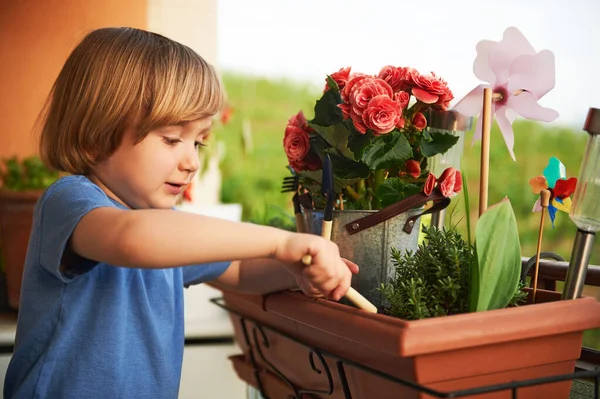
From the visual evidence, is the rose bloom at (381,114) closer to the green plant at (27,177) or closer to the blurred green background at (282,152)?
the green plant at (27,177)

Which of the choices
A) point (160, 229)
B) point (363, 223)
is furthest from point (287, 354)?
point (160, 229)

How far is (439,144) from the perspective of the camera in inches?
31.7

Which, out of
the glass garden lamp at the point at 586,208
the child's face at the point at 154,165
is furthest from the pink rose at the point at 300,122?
the glass garden lamp at the point at 586,208

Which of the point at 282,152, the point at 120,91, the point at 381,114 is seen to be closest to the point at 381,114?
the point at 381,114

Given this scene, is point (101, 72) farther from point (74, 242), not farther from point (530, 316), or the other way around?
point (530, 316)

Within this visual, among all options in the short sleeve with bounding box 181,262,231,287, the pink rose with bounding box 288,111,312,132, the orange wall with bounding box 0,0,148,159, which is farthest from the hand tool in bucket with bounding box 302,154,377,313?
the orange wall with bounding box 0,0,148,159

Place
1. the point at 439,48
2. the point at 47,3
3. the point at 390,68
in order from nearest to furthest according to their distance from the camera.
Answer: the point at 390,68 < the point at 47,3 < the point at 439,48

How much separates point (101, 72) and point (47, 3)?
45.6 inches

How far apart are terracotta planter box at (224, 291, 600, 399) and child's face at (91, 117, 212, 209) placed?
0.22 metres

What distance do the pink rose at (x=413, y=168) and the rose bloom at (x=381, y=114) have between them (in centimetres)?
8

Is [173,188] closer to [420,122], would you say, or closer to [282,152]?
[420,122]

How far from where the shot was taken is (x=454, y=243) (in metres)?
0.72

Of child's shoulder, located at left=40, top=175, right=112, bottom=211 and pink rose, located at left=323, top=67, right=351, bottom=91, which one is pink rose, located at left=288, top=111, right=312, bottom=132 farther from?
child's shoulder, located at left=40, top=175, right=112, bottom=211

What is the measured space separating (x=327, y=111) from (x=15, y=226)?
3.68 ft
